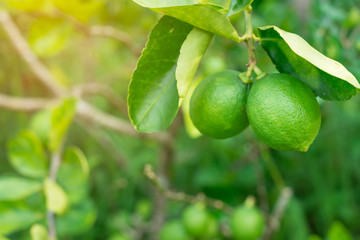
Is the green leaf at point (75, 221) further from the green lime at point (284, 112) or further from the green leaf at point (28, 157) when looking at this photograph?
the green lime at point (284, 112)

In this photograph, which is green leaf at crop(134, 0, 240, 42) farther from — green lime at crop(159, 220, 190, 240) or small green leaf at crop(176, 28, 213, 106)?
green lime at crop(159, 220, 190, 240)

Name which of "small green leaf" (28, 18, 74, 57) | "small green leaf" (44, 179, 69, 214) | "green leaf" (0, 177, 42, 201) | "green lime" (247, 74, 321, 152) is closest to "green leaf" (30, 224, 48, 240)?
"small green leaf" (44, 179, 69, 214)

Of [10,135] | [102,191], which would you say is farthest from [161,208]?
[10,135]

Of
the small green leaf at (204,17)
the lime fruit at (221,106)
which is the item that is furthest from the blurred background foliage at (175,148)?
the small green leaf at (204,17)

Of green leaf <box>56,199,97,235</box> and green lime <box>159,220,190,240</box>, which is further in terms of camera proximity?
green lime <box>159,220,190,240</box>

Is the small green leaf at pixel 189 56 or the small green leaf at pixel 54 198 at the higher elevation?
the small green leaf at pixel 189 56

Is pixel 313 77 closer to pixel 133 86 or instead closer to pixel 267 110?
pixel 267 110

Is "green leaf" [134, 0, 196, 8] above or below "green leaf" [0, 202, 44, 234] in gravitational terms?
above
